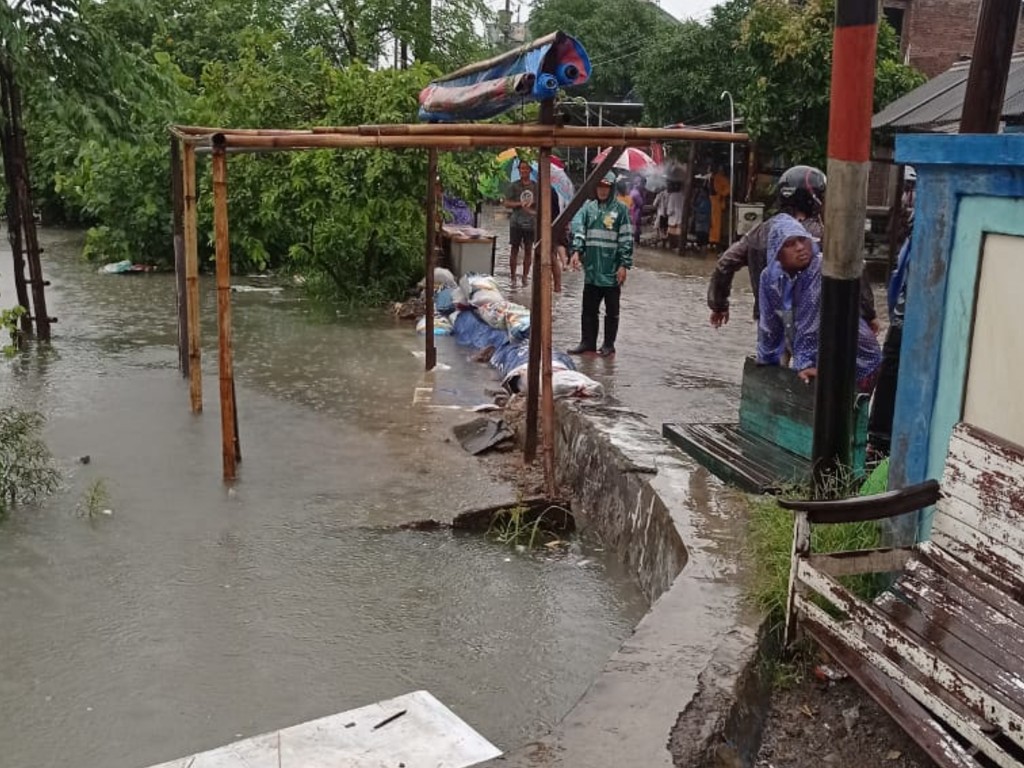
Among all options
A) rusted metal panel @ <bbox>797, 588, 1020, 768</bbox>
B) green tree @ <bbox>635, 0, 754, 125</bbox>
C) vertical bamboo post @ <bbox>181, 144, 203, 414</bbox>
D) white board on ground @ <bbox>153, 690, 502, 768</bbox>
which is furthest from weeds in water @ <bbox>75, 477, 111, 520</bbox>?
green tree @ <bbox>635, 0, 754, 125</bbox>

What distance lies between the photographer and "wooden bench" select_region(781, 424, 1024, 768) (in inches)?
105

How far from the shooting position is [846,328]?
12.7ft

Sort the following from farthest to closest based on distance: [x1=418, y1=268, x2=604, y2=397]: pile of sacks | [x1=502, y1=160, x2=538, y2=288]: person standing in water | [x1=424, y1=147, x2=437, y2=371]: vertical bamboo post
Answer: [x1=502, y1=160, x2=538, y2=288]: person standing in water → [x1=424, y1=147, x2=437, y2=371]: vertical bamboo post → [x1=418, y1=268, x2=604, y2=397]: pile of sacks

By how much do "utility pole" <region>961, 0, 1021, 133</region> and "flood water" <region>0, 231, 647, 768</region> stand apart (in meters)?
2.65

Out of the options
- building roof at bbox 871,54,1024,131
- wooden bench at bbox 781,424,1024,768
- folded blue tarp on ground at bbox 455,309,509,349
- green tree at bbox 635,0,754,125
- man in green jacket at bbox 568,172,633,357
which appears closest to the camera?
wooden bench at bbox 781,424,1024,768

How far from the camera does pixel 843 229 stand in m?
3.80

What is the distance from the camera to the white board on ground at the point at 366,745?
335 centimetres

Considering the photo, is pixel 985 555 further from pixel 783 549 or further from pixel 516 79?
pixel 516 79

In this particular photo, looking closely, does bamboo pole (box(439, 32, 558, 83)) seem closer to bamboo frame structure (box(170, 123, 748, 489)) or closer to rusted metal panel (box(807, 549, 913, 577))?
bamboo frame structure (box(170, 123, 748, 489))

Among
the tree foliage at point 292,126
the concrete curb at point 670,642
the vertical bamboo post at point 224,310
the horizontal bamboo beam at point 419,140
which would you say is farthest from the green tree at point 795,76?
the vertical bamboo post at point 224,310

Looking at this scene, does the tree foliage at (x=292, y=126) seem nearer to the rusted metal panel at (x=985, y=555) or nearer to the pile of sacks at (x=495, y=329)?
the pile of sacks at (x=495, y=329)

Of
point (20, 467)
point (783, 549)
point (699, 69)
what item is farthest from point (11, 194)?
point (699, 69)

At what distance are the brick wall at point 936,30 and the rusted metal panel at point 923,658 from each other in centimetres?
2033

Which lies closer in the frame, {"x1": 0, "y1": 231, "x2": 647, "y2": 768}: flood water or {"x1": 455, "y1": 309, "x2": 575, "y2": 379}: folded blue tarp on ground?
{"x1": 0, "y1": 231, "x2": 647, "y2": 768}: flood water
